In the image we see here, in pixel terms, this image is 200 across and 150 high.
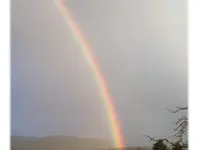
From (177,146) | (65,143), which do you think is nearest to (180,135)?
(177,146)

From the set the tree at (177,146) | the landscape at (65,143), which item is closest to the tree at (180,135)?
the tree at (177,146)

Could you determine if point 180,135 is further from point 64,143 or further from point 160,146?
point 64,143

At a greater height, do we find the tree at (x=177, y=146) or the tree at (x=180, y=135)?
the tree at (x=180, y=135)

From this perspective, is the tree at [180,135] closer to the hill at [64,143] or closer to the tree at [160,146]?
the tree at [160,146]

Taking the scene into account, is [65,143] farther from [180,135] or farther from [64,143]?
[180,135]

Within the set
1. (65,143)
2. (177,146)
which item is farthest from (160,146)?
(65,143)

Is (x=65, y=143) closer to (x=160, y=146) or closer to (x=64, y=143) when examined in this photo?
(x=64, y=143)

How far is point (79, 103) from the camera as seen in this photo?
140cm

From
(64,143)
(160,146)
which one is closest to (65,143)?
(64,143)

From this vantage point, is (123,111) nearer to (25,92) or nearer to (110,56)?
(110,56)

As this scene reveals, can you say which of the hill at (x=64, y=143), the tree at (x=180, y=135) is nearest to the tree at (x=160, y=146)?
the tree at (x=180, y=135)
